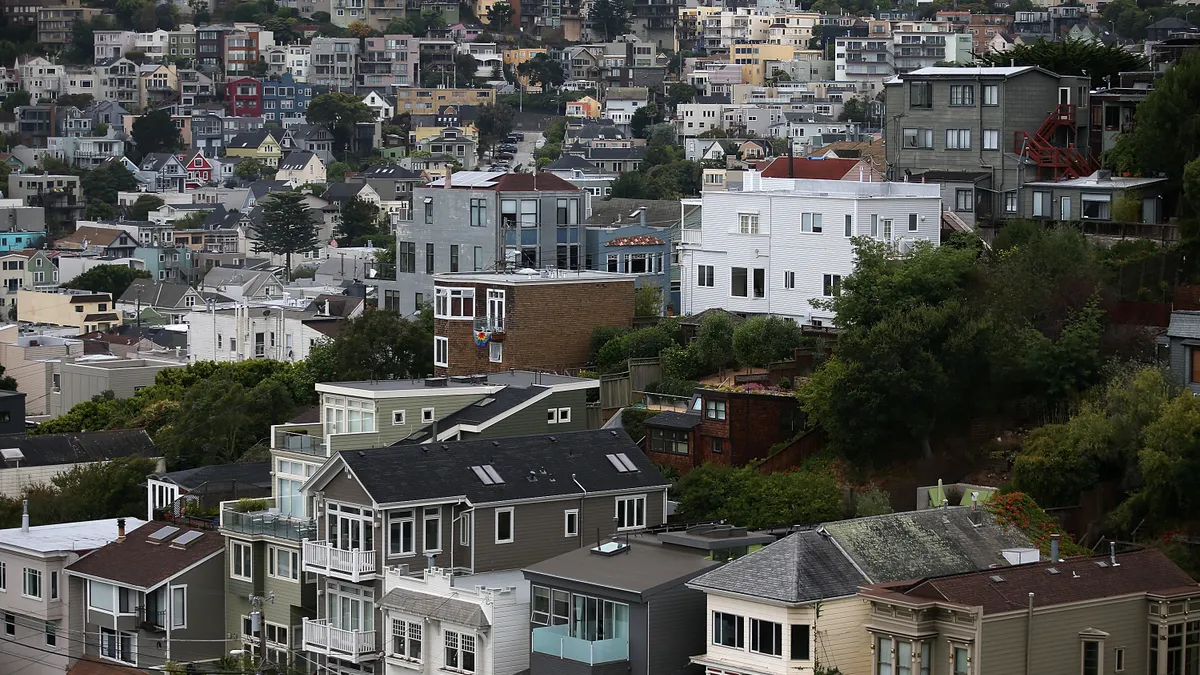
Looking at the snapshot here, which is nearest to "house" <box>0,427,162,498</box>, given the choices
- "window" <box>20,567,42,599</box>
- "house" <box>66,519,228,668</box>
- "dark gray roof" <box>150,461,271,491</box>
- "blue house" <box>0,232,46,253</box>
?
"dark gray roof" <box>150,461,271,491</box>

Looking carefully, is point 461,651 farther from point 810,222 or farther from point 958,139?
point 958,139

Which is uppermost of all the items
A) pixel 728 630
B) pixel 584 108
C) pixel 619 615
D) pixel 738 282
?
pixel 584 108

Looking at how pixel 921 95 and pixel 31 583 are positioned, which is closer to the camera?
pixel 31 583

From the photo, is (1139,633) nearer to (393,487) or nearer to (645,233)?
(393,487)

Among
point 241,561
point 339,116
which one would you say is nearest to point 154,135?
point 339,116

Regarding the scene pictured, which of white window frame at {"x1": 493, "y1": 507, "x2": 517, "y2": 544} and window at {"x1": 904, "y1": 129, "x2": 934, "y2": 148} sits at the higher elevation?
window at {"x1": 904, "y1": 129, "x2": 934, "y2": 148}

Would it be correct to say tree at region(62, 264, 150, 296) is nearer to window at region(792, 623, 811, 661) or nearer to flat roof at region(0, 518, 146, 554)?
flat roof at region(0, 518, 146, 554)

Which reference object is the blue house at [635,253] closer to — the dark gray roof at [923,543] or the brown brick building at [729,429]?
the brown brick building at [729,429]
